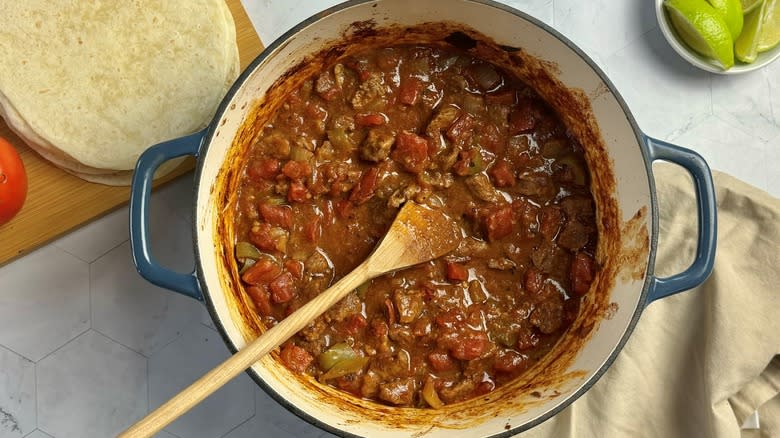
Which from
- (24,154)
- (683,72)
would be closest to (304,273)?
(24,154)

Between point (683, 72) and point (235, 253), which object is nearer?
point (235, 253)

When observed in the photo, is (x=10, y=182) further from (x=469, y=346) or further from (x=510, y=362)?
(x=510, y=362)

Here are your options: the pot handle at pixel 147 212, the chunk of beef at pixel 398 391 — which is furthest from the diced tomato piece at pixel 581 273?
the pot handle at pixel 147 212

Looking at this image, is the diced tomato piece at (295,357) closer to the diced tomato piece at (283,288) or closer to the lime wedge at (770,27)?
the diced tomato piece at (283,288)

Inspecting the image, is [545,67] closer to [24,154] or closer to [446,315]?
[446,315]

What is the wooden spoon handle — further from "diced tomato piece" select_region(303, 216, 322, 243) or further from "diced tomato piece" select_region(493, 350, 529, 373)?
"diced tomato piece" select_region(493, 350, 529, 373)
